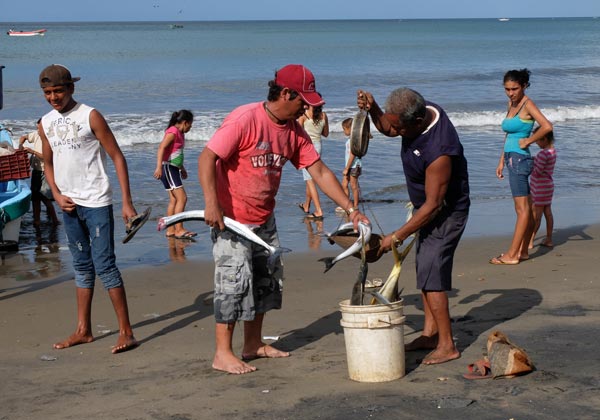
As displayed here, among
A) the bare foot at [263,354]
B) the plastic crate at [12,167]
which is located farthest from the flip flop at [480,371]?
the plastic crate at [12,167]

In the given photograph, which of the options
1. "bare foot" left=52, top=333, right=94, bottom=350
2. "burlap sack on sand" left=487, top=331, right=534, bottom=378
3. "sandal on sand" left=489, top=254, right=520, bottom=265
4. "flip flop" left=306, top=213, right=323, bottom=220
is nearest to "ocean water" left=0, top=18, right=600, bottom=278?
"flip flop" left=306, top=213, right=323, bottom=220

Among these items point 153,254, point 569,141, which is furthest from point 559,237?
point 569,141

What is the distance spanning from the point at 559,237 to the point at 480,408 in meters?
5.69

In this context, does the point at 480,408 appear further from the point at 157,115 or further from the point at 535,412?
the point at 157,115

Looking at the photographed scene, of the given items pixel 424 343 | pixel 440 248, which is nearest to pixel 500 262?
pixel 424 343

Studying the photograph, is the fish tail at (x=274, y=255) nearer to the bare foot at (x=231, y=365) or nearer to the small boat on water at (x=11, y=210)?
the bare foot at (x=231, y=365)

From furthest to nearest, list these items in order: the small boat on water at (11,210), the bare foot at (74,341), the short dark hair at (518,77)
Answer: the small boat on water at (11,210)
the short dark hair at (518,77)
the bare foot at (74,341)

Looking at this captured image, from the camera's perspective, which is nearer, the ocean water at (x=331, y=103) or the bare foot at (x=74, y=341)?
the bare foot at (x=74, y=341)

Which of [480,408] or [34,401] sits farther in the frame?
[34,401]

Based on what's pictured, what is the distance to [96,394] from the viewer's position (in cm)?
509

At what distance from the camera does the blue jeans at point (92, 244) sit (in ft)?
19.2

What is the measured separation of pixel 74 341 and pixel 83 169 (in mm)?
1227

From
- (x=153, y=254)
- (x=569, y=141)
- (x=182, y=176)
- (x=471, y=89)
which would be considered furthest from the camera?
(x=471, y=89)

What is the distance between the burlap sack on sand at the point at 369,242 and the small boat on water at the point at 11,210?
4.96 meters
